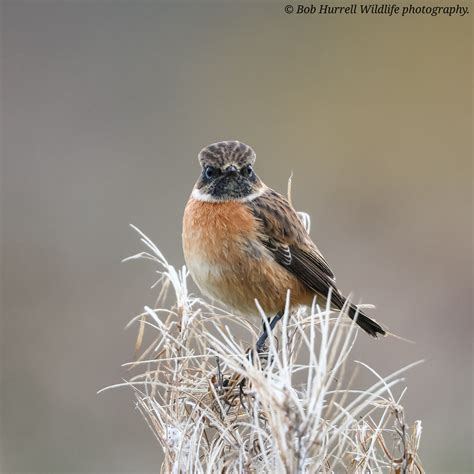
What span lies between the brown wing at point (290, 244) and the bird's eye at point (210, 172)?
0.32 m

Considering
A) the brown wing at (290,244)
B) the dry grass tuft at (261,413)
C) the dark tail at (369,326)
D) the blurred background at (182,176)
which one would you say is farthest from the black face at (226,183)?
the blurred background at (182,176)

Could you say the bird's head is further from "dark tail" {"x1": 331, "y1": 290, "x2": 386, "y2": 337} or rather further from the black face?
"dark tail" {"x1": 331, "y1": 290, "x2": 386, "y2": 337}

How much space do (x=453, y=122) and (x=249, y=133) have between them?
3305 millimetres

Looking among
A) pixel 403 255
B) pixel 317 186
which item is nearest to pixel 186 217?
pixel 403 255

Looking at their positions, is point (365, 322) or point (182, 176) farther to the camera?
point (182, 176)

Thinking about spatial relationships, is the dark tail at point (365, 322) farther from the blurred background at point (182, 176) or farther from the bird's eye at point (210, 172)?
the blurred background at point (182, 176)

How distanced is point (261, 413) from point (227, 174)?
7.65ft

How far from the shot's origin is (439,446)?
8125 millimetres

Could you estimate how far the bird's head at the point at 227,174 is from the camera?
516 cm

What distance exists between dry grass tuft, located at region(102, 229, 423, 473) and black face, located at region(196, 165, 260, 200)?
1538 mm

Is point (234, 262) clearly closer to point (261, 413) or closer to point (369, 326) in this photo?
point (369, 326)

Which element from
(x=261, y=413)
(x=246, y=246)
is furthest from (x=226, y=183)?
(x=261, y=413)

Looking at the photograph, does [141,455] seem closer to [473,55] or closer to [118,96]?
[118,96]

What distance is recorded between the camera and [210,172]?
209 inches
